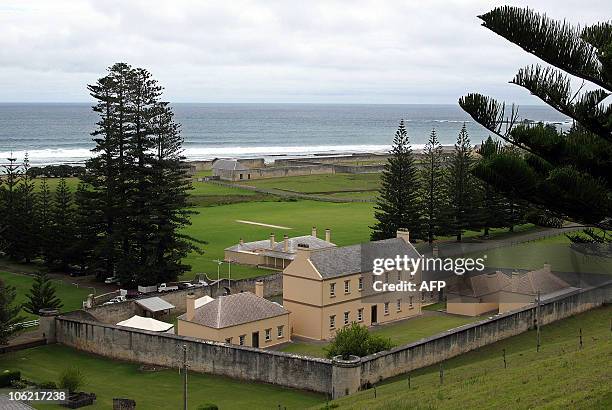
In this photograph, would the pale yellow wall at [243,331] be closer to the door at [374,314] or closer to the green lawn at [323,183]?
the door at [374,314]

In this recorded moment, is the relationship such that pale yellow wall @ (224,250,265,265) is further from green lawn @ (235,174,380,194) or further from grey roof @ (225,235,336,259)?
green lawn @ (235,174,380,194)

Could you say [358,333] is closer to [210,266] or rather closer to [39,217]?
[210,266]

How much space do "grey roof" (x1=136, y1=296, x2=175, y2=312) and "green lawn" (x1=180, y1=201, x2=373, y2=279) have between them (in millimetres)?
6070

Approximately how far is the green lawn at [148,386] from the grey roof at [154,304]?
4.05 meters

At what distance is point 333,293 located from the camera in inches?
1106

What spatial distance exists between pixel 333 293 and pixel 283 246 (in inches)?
429

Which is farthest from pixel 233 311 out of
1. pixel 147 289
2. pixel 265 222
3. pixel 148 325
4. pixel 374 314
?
pixel 265 222

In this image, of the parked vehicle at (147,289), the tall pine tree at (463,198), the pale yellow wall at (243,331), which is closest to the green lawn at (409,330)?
the pale yellow wall at (243,331)

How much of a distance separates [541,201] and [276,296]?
943 inches

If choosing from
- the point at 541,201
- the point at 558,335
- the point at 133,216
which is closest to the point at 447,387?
the point at 541,201

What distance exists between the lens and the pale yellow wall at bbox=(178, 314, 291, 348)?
25469 mm

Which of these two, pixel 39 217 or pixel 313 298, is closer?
pixel 313 298

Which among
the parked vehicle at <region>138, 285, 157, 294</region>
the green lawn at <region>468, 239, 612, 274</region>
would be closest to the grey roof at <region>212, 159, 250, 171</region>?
the green lawn at <region>468, 239, 612, 274</region>

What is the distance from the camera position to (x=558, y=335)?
2669 centimetres
